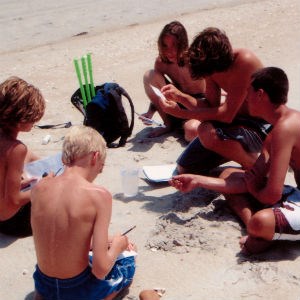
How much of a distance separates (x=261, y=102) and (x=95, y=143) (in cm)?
112

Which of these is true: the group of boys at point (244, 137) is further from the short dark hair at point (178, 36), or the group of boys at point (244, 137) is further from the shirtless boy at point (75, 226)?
the shirtless boy at point (75, 226)

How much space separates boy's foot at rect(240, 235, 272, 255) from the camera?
3.37 meters

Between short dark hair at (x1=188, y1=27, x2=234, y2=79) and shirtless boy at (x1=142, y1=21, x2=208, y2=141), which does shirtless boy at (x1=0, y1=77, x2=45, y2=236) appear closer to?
short dark hair at (x1=188, y1=27, x2=234, y2=79)

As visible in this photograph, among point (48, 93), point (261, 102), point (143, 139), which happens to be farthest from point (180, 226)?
point (48, 93)

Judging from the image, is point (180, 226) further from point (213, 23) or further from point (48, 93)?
point (213, 23)

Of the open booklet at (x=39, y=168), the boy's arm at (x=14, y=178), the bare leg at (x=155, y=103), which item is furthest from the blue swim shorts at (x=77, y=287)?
the bare leg at (x=155, y=103)

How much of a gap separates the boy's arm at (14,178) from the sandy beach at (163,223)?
33cm

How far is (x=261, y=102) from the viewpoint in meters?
3.46

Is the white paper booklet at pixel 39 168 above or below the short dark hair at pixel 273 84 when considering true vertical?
below

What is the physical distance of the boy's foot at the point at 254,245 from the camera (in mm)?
3373

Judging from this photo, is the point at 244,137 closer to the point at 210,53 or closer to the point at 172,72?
the point at 210,53

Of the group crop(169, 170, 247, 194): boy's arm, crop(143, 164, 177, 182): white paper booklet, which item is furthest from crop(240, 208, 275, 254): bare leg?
crop(143, 164, 177, 182): white paper booklet

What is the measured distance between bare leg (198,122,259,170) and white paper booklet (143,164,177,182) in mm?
405

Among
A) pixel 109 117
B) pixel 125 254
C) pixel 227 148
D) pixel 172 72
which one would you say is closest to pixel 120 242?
pixel 125 254
